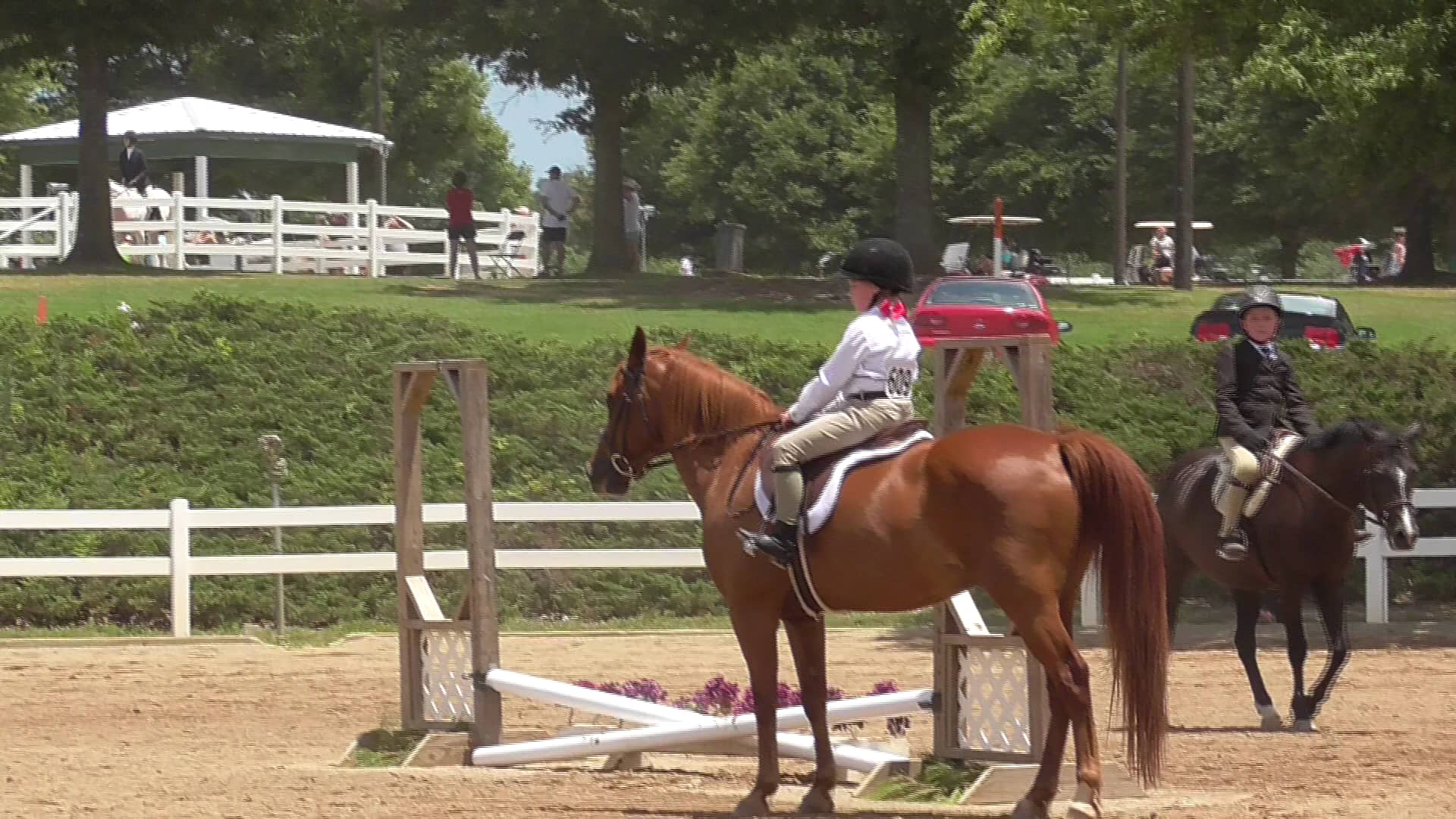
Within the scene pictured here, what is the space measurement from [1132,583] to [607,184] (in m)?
33.4

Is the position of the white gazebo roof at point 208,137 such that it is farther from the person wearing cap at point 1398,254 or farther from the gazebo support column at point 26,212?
the person wearing cap at point 1398,254

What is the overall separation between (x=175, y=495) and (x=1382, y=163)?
41.8 ft

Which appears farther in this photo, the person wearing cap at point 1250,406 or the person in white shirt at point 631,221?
the person in white shirt at point 631,221

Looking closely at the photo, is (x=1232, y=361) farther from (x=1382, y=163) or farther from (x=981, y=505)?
(x=1382, y=163)

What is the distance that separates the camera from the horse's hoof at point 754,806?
888 centimetres

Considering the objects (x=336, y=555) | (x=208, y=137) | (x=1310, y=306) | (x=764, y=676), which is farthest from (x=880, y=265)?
(x=208, y=137)

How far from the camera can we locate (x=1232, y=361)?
12008mm

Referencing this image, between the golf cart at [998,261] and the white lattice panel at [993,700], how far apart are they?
24.6 m

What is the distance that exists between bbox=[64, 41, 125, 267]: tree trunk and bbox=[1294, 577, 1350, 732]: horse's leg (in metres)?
24.9

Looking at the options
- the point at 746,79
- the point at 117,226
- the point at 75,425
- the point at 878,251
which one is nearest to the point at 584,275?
the point at 117,226

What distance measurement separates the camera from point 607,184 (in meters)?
40.9

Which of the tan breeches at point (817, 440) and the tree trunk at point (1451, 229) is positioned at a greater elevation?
the tree trunk at point (1451, 229)

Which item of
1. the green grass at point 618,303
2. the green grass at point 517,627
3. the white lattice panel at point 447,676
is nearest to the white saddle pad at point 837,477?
the white lattice panel at point 447,676

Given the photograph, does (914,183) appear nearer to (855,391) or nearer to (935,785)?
(935,785)
